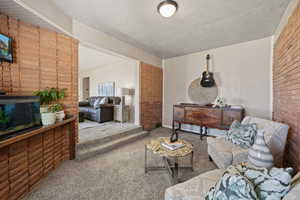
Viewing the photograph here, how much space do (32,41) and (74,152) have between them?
6.18ft

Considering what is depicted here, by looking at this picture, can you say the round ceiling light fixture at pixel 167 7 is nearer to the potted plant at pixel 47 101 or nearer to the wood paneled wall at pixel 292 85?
the wood paneled wall at pixel 292 85

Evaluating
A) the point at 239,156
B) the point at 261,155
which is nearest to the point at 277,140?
the point at 239,156

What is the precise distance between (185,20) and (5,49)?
262 centimetres

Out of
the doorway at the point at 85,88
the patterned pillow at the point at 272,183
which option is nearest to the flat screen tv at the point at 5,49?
the patterned pillow at the point at 272,183

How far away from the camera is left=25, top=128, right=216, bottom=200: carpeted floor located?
155cm

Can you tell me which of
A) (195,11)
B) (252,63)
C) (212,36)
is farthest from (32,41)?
(252,63)

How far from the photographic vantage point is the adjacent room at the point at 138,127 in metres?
1.39

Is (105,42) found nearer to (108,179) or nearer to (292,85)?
(108,179)

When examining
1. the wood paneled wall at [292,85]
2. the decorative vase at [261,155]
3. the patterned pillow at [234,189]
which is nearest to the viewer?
the patterned pillow at [234,189]

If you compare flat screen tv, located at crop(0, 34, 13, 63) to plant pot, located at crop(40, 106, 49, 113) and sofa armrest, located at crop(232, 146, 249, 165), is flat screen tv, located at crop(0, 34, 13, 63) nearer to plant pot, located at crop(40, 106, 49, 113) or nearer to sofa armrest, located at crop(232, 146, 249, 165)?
plant pot, located at crop(40, 106, 49, 113)

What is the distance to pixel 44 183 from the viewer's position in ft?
5.71

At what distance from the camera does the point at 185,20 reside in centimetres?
234

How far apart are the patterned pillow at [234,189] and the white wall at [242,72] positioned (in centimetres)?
314

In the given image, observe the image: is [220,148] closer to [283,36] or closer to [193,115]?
[193,115]
